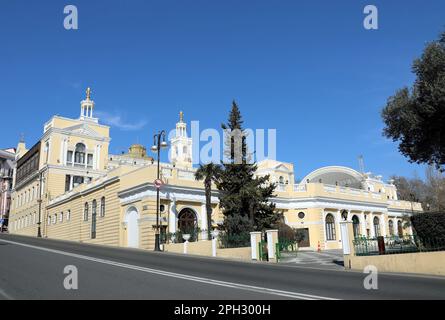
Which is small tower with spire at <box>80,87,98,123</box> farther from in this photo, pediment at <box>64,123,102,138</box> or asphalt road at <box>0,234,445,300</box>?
asphalt road at <box>0,234,445,300</box>

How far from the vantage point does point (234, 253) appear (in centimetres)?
2656

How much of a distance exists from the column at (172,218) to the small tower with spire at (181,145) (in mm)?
54908

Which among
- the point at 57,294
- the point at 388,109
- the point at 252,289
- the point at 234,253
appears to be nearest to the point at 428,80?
the point at 388,109

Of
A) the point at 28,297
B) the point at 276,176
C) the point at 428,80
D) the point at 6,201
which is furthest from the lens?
the point at 6,201

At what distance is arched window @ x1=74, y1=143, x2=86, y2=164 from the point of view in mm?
62469

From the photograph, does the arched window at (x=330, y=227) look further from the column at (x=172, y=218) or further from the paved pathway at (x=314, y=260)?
the column at (x=172, y=218)

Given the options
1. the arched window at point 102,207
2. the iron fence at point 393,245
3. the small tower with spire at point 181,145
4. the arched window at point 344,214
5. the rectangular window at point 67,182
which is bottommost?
the iron fence at point 393,245

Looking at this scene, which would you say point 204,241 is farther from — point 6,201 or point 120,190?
point 6,201

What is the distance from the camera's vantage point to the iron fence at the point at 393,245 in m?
17.1

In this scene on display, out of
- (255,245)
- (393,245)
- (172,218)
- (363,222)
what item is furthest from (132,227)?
(363,222)

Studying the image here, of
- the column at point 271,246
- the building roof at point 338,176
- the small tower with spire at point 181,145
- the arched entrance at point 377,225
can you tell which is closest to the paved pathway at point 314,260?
the column at point 271,246

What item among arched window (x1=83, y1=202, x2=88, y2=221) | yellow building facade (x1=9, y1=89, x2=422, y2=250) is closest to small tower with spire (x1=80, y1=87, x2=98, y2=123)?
yellow building facade (x1=9, y1=89, x2=422, y2=250)

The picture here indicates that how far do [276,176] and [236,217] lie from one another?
3338cm

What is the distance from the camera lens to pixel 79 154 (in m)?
62.9
